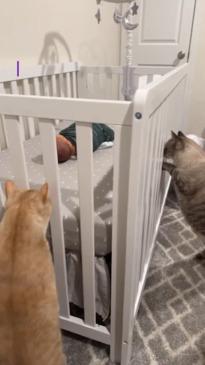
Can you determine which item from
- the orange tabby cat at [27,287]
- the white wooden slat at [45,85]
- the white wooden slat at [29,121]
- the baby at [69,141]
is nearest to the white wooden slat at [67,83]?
the white wooden slat at [45,85]

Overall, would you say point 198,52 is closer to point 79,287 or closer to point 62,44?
point 62,44

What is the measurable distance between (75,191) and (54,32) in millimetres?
1000

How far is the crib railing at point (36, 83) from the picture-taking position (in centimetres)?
111

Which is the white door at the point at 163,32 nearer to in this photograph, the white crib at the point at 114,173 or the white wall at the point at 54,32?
the white wall at the point at 54,32

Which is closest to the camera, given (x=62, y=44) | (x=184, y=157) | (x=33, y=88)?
(x=184, y=157)

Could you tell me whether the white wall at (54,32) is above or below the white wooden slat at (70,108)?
above

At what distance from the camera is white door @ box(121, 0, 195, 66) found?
1943mm

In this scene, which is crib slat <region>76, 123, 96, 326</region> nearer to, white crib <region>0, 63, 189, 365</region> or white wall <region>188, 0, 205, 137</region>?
white crib <region>0, 63, 189, 365</region>

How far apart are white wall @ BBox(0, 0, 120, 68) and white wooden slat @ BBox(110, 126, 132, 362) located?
81 centimetres

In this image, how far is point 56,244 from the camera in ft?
2.37

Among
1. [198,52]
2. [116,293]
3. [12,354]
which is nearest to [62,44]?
[198,52]

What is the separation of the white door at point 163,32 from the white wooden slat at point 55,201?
1.88 meters

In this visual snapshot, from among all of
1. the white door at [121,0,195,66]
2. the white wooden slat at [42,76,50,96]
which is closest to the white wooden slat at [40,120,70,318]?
the white wooden slat at [42,76,50,96]

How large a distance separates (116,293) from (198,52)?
207 cm
